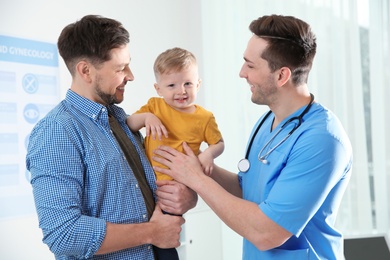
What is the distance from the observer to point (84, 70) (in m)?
1.71

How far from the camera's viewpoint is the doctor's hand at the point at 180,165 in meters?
1.79

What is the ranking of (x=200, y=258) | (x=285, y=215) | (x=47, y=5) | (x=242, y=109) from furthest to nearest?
(x=242, y=109)
(x=200, y=258)
(x=47, y=5)
(x=285, y=215)

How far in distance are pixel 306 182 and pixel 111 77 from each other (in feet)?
2.42

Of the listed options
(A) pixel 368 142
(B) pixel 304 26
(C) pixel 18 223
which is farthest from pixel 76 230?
Answer: (A) pixel 368 142

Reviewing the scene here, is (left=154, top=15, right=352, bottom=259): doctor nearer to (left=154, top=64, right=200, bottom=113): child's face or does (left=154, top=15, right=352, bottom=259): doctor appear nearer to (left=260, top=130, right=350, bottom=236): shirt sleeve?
(left=260, top=130, right=350, bottom=236): shirt sleeve

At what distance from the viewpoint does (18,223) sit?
2826 mm

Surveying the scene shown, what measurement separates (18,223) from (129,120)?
51.1 inches

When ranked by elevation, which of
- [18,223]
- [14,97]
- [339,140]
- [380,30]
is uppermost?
[380,30]

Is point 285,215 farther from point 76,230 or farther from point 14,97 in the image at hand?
point 14,97

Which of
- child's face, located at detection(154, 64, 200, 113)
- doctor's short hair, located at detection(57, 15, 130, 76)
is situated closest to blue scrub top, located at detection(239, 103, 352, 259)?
child's face, located at detection(154, 64, 200, 113)

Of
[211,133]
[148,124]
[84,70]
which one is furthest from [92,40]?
[211,133]

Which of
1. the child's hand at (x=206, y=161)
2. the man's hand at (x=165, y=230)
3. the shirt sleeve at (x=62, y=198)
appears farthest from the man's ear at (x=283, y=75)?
the shirt sleeve at (x=62, y=198)

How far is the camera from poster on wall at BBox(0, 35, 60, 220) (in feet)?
9.12

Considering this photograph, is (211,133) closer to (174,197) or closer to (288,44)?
(174,197)
